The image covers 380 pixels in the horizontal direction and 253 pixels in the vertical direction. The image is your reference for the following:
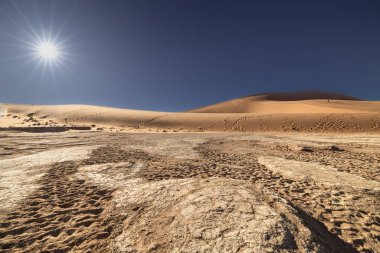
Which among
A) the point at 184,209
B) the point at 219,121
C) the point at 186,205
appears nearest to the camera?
the point at 184,209

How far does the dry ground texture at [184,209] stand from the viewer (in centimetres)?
335

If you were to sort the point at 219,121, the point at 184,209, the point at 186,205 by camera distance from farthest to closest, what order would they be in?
the point at 219,121, the point at 186,205, the point at 184,209

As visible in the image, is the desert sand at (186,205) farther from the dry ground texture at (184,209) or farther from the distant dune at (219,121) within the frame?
the distant dune at (219,121)

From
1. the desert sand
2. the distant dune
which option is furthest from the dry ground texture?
the distant dune

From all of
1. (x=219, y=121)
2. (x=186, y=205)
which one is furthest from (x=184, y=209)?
(x=219, y=121)

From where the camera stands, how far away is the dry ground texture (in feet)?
11.0

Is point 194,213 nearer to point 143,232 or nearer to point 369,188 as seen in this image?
point 143,232

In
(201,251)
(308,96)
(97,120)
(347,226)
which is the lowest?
(347,226)

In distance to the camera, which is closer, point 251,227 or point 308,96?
point 251,227

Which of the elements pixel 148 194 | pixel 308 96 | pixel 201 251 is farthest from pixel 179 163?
pixel 308 96

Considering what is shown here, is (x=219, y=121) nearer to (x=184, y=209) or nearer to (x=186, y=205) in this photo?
(x=186, y=205)

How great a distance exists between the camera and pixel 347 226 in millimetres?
4086

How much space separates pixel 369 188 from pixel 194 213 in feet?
15.9

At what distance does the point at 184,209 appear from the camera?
4188 mm
